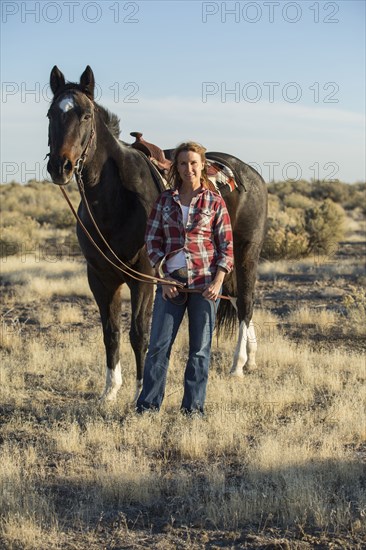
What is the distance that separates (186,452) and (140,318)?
5.39 ft

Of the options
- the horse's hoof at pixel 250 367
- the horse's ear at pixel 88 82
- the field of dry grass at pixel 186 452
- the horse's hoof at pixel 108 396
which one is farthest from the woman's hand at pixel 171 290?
the horse's hoof at pixel 250 367

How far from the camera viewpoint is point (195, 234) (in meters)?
6.07

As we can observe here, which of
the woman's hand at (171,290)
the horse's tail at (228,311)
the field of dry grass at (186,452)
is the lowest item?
the field of dry grass at (186,452)

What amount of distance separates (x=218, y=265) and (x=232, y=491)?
6.10ft

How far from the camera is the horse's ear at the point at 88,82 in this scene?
6.47 m

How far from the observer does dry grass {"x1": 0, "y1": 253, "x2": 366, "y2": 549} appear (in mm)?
4496

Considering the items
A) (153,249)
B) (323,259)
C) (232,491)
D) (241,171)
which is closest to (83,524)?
(232,491)

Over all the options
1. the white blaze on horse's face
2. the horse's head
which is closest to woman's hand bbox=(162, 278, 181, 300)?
the horse's head

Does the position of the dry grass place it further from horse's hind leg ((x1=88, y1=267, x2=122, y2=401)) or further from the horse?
the horse

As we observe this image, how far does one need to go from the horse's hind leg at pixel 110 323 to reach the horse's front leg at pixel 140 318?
0.27 meters

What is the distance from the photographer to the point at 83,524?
4.48 metres

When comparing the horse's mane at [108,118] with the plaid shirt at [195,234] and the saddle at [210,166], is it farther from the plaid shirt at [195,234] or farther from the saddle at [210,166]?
the plaid shirt at [195,234]

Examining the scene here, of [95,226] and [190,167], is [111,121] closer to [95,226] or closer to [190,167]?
[95,226]

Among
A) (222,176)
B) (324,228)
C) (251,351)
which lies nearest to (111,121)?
(222,176)
